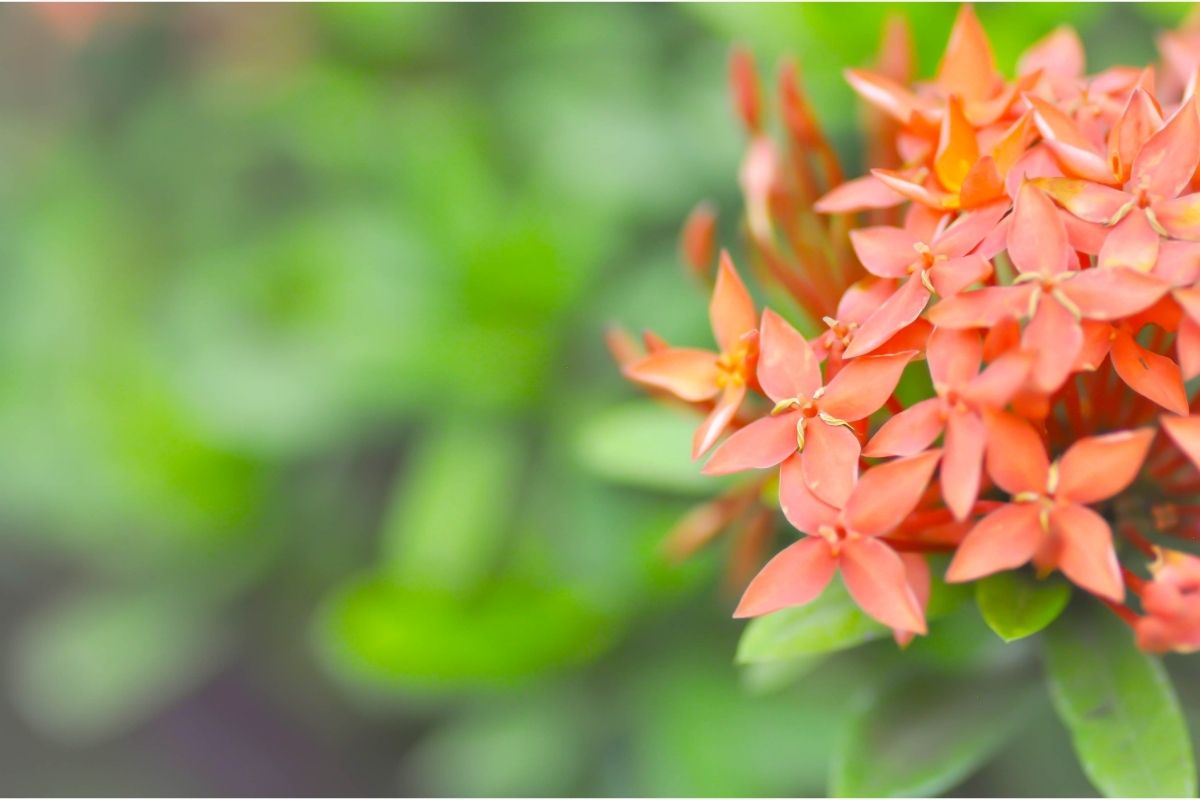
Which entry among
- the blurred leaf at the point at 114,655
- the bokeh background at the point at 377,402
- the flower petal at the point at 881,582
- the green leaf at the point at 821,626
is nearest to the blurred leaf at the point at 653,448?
the bokeh background at the point at 377,402

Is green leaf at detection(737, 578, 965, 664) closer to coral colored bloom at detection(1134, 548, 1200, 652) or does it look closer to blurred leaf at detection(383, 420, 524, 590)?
coral colored bloom at detection(1134, 548, 1200, 652)

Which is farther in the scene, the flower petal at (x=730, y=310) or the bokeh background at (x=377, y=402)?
the bokeh background at (x=377, y=402)

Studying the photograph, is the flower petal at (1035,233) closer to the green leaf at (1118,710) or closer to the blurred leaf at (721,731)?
the green leaf at (1118,710)

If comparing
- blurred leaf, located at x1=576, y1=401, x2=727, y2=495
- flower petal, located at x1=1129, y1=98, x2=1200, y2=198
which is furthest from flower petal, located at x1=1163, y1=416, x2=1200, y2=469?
blurred leaf, located at x1=576, y1=401, x2=727, y2=495

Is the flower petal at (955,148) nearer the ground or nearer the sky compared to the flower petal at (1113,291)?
nearer the sky

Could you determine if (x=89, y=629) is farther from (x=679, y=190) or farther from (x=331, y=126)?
(x=679, y=190)

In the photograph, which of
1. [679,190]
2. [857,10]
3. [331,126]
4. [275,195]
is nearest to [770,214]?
[857,10]

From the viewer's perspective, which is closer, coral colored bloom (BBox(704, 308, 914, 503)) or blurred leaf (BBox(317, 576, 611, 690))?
coral colored bloom (BBox(704, 308, 914, 503))
